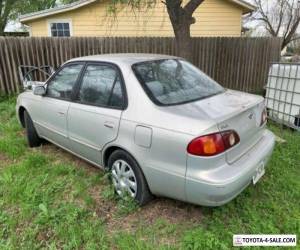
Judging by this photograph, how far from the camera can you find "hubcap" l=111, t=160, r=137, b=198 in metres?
2.96

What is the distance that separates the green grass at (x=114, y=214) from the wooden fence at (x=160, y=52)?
4.98m

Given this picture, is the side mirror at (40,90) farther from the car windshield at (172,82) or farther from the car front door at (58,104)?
the car windshield at (172,82)

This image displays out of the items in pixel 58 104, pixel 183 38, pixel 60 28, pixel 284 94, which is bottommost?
pixel 284 94

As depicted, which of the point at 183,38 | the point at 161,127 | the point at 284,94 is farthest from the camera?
the point at 183,38

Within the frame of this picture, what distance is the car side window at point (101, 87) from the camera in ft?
9.98

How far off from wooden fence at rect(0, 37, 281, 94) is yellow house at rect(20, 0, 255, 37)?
3567mm

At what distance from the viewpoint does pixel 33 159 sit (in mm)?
4086

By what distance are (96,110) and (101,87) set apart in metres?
0.28

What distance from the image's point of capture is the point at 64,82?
3879 millimetres

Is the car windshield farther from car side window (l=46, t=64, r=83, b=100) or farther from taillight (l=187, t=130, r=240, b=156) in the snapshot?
car side window (l=46, t=64, r=83, b=100)

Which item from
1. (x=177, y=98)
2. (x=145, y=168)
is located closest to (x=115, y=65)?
(x=177, y=98)

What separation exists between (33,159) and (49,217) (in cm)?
140

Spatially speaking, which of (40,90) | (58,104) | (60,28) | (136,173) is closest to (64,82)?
(58,104)

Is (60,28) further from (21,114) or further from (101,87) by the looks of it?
(101,87)
